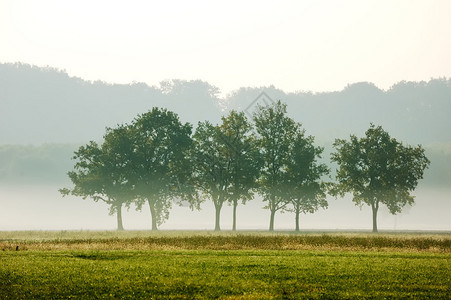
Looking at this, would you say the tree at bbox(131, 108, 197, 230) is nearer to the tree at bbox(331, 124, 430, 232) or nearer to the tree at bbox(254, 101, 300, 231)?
the tree at bbox(254, 101, 300, 231)

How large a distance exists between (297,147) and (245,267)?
60321mm

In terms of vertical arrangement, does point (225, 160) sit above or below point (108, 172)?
above

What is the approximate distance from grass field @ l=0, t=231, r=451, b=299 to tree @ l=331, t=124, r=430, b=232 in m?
42.4

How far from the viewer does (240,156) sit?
93.8 m

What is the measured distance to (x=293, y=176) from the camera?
298 feet

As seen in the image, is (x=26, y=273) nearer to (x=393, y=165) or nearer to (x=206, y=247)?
(x=206, y=247)

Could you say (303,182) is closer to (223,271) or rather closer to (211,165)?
(211,165)

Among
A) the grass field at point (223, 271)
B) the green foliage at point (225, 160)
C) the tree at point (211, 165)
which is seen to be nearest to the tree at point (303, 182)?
the green foliage at point (225, 160)

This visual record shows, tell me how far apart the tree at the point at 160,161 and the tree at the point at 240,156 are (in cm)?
637

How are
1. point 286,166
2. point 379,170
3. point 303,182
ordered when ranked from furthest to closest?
point 379,170 → point 303,182 → point 286,166

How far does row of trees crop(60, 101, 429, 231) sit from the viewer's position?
91.1 metres

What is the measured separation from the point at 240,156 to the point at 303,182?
10780 mm

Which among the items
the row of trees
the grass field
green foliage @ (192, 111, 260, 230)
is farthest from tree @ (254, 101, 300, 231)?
the grass field

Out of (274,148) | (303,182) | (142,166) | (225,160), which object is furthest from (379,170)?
(142,166)
